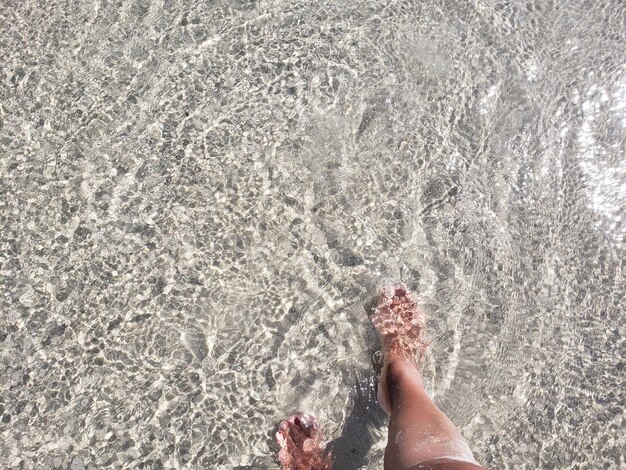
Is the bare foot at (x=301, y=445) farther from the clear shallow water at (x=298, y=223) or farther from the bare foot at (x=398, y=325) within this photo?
the bare foot at (x=398, y=325)

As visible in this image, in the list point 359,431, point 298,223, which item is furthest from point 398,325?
point 298,223

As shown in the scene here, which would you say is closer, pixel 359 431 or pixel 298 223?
pixel 359 431

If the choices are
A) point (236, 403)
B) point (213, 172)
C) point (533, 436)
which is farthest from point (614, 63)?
point (236, 403)

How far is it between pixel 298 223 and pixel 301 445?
1060 mm

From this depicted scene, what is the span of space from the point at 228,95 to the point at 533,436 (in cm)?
228

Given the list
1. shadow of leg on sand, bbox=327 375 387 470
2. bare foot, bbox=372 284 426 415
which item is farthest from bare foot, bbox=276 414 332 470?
bare foot, bbox=372 284 426 415

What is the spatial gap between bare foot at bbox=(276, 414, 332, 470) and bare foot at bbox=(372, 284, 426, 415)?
0.35m

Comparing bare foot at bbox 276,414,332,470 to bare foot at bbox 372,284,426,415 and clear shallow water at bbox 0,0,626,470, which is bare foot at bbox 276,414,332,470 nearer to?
clear shallow water at bbox 0,0,626,470

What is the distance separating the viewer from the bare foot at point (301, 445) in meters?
2.64

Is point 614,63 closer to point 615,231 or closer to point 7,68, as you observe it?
point 615,231

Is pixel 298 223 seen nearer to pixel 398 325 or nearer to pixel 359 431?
pixel 398 325

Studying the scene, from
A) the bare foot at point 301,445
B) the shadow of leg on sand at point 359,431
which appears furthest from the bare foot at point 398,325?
the bare foot at point 301,445

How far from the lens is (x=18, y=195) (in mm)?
2879

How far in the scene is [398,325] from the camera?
2867mm
